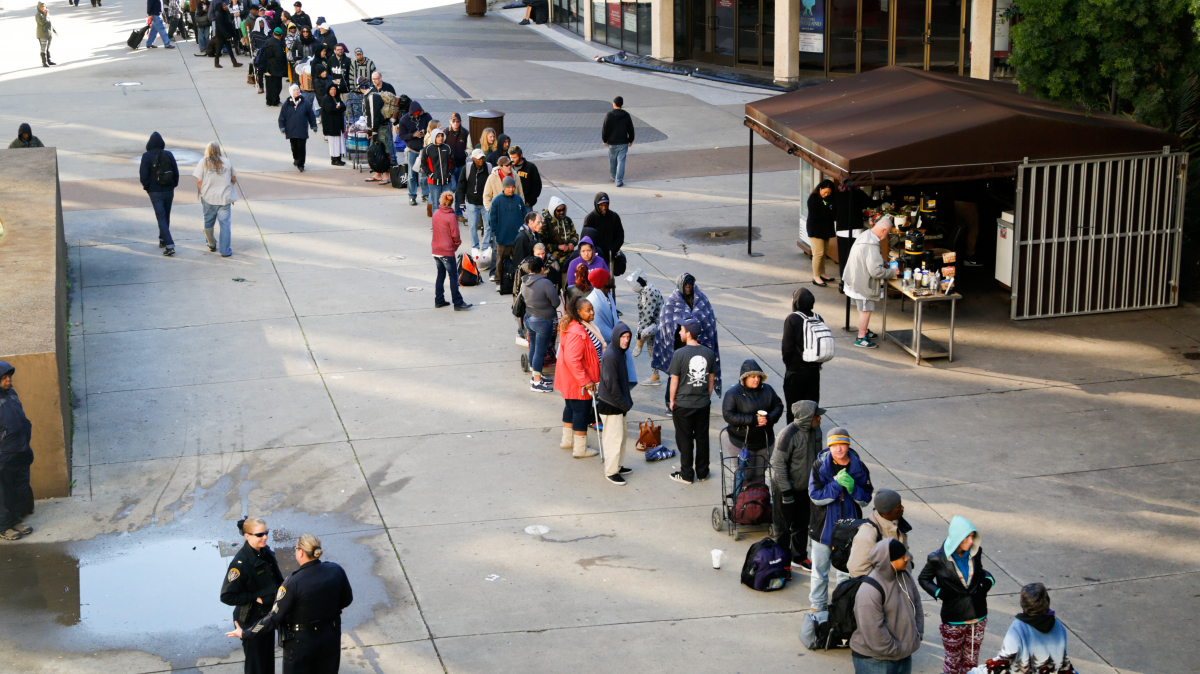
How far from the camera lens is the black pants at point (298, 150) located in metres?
21.8

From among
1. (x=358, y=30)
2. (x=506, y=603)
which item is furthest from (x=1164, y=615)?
(x=358, y=30)

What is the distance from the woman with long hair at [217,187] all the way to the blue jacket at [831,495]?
11.3 meters

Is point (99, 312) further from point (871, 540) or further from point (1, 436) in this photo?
point (871, 540)

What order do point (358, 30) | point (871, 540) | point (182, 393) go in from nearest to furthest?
point (871, 540), point (182, 393), point (358, 30)

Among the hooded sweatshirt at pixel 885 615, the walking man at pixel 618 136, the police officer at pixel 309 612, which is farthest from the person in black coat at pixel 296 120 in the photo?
the hooded sweatshirt at pixel 885 615

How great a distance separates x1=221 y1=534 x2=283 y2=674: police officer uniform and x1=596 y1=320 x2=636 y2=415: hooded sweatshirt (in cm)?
353

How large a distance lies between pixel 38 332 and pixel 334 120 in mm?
12065

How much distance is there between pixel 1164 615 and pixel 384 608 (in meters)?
5.46

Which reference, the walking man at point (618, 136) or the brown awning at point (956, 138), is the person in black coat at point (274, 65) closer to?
the walking man at point (618, 136)

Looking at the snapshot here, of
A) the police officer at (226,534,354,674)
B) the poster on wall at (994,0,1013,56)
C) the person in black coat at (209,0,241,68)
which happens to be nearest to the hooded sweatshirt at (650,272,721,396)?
the police officer at (226,534,354,674)

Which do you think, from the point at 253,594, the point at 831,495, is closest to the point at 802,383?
the point at 831,495

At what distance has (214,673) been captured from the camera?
7734 millimetres

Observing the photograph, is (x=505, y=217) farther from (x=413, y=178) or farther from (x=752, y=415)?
(x=752, y=415)

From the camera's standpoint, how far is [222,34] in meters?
33.6
